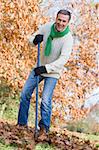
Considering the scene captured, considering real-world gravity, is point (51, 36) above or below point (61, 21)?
below

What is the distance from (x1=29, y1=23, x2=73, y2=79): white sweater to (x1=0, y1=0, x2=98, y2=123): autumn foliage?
7.79m

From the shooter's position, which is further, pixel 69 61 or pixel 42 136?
pixel 69 61

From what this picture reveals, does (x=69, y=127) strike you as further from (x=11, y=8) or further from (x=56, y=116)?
(x=11, y=8)

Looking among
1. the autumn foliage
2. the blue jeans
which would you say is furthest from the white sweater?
the autumn foliage

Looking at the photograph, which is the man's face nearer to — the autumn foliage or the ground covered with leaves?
the ground covered with leaves

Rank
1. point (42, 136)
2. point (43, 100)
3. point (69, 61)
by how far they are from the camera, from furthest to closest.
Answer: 1. point (69, 61)
2. point (43, 100)
3. point (42, 136)

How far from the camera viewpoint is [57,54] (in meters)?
7.31

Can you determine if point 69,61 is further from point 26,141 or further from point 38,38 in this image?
point 26,141

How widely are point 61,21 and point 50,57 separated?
0.57 meters

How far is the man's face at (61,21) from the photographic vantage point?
7.06 metres

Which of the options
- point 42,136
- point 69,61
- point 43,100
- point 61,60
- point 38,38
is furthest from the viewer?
point 69,61

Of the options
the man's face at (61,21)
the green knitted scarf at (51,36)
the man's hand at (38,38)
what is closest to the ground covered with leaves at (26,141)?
the green knitted scarf at (51,36)

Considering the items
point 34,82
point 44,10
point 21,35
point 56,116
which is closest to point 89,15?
point 44,10

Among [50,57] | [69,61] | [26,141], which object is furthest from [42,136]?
[69,61]
